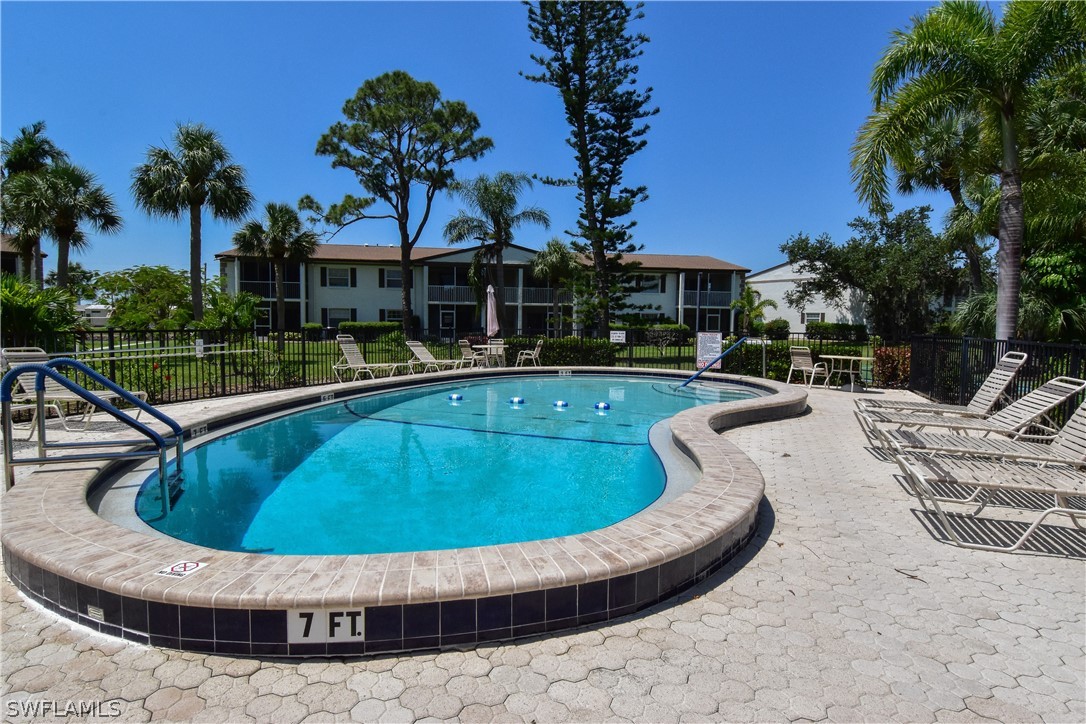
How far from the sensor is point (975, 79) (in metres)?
8.80

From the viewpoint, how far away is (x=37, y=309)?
8602 millimetres

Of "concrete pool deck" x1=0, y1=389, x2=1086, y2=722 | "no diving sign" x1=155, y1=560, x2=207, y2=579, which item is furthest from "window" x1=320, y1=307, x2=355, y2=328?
"no diving sign" x1=155, y1=560, x2=207, y2=579

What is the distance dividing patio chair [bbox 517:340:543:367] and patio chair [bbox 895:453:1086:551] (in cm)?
1303

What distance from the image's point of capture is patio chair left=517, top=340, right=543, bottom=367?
17569mm

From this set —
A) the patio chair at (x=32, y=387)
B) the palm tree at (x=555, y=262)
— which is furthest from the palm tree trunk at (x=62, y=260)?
the palm tree at (x=555, y=262)

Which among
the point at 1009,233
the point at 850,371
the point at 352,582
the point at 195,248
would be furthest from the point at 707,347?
the point at 195,248

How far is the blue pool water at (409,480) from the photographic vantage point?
4.74 metres

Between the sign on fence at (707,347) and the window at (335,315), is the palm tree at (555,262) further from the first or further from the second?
the sign on fence at (707,347)

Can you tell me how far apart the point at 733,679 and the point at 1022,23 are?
10788 millimetres

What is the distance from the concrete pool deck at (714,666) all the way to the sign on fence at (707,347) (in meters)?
11.3

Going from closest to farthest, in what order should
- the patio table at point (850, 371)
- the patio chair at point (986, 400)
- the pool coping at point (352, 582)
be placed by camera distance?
the pool coping at point (352, 582) → the patio chair at point (986, 400) → the patio table at point (850, 371)

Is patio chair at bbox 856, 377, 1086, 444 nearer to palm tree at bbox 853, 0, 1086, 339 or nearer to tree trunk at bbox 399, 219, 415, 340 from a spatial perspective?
palm tree at bbox 853, 0, 1086, 339

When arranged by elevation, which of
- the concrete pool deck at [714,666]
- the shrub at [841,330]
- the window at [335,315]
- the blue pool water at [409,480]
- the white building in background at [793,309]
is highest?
the white building in background at [793,309]

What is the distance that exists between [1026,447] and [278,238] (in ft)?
87.2
